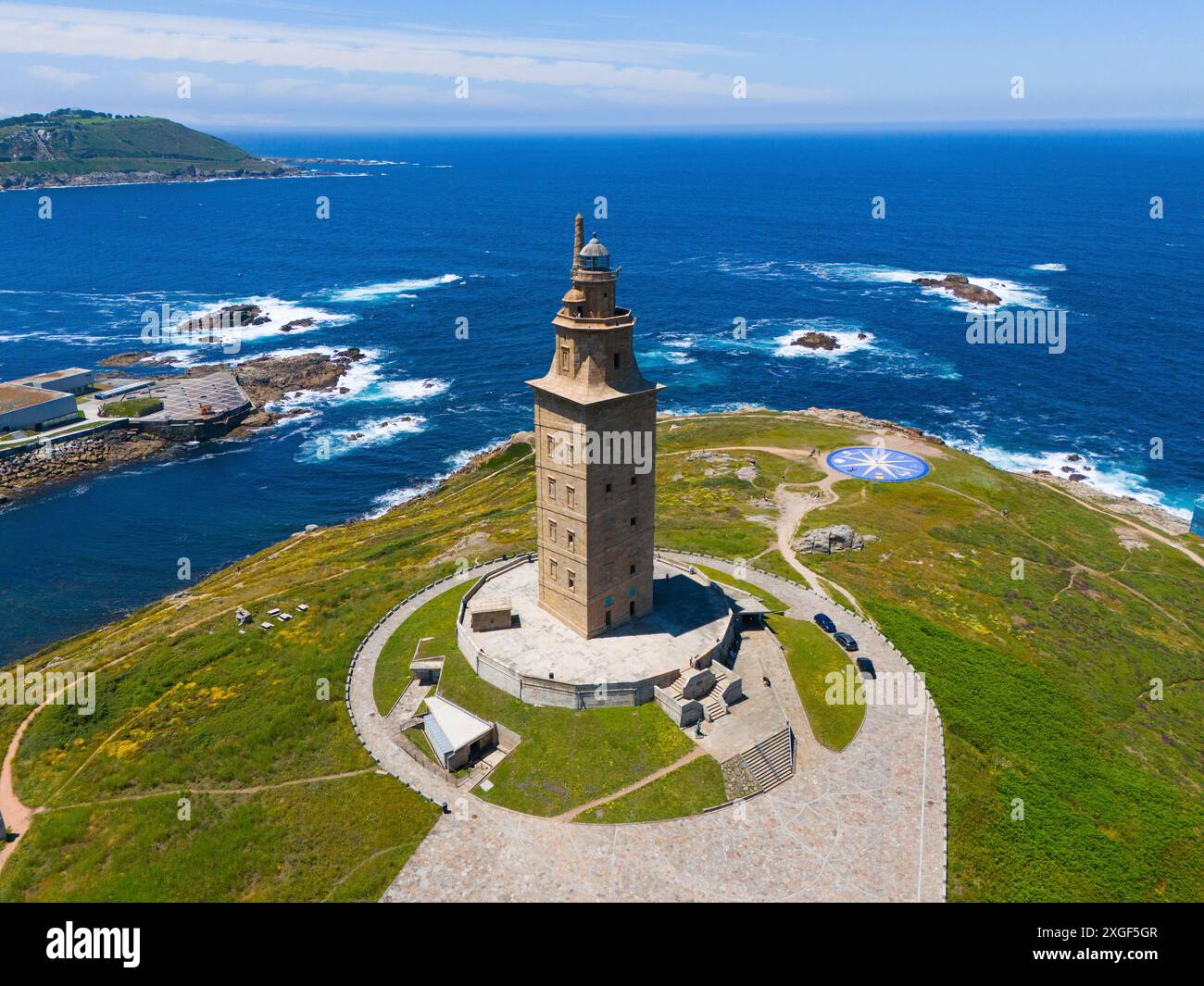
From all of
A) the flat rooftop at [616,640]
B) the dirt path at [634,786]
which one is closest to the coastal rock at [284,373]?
the flat rooftop at [616,640]

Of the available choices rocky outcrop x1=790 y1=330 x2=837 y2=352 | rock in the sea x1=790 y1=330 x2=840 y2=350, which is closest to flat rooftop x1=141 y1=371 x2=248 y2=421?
rocky outcrop x1=790 y1=330 x2=837 y2=352

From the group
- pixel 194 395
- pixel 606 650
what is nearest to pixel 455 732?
pixel 606 650

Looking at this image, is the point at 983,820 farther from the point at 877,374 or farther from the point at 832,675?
the point at 877,374

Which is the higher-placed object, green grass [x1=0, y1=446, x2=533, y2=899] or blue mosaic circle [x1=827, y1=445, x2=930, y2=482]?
blue mosaic circle [x1=827, y1=445, x2=930, y2=482]

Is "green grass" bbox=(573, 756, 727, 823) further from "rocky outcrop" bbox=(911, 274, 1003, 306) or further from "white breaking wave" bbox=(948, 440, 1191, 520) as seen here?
"rocky outcrop" bbox=(911, 274, 1003, 306)

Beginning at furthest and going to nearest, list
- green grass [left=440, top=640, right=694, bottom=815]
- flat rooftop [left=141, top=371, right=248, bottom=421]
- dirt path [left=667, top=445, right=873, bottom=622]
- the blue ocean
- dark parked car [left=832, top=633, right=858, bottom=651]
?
flat rooftop [left=141, top=371, right=248, bottom=421], the blue ocean, dirt path [left=667, top=445, right=873, bottom=622], dark parked car [left=832, top=633, right=858, bottom=651], green grass [left=440, top=640, right=694, bottom=815]
